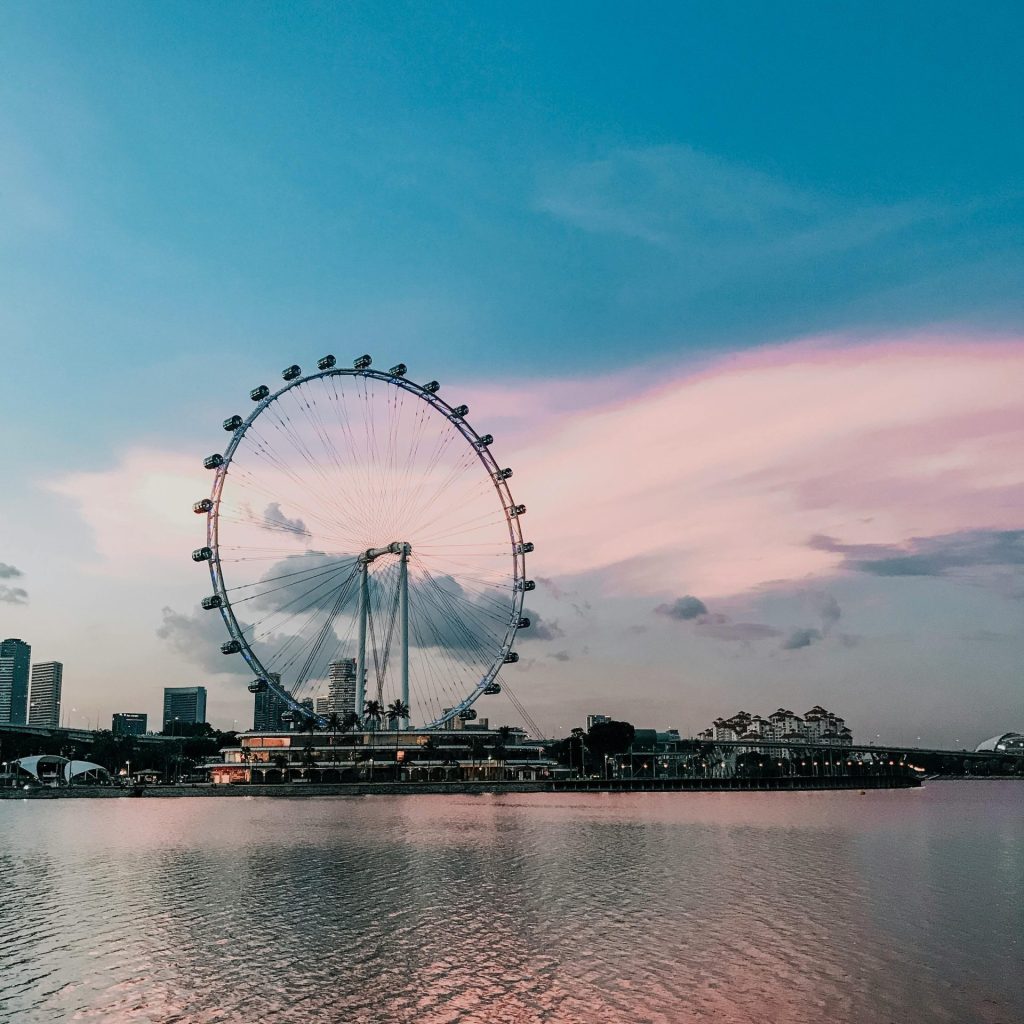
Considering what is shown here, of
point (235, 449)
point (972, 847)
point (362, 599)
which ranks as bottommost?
point (972, 847)

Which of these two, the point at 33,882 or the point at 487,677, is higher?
the point at 487,677

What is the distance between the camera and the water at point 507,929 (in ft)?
103

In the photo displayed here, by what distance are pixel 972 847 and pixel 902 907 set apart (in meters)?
38.3

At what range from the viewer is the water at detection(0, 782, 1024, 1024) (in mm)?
31250

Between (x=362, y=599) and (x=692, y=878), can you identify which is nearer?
(x=692, y=878)

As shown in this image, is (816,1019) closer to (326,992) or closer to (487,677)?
(326,992)

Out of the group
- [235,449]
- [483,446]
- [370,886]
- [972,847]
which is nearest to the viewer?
[370,886]

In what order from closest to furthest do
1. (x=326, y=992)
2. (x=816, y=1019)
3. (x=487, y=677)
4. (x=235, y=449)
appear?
(x=816, y=1019) → (x=326, y=992) → (x=235, y=449) → (x=487, y=677)

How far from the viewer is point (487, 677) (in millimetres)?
161250

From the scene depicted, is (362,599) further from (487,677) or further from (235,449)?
(235,449)

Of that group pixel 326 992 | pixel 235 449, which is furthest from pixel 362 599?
pixel 326 992

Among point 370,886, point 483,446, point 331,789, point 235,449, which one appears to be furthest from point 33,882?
point 331,789

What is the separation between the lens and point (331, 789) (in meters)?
184

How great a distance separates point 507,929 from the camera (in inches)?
1697
